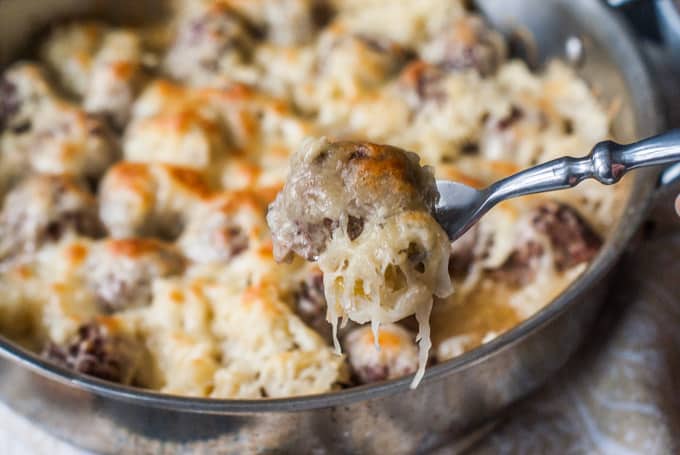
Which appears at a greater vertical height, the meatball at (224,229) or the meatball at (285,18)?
the meatball at (285,18)

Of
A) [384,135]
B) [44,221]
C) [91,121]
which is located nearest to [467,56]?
[384,135]

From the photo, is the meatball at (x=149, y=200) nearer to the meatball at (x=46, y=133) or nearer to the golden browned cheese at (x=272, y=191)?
the golden browned cheese at (x=272, y=191)

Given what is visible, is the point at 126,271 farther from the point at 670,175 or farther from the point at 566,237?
the point at 670,175

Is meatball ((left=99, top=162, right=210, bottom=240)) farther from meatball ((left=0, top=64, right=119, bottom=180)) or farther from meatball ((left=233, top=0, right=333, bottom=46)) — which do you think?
meatball ((left=233, top=0, right=333, bottom=46))

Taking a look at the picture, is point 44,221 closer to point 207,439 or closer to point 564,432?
point 207,439

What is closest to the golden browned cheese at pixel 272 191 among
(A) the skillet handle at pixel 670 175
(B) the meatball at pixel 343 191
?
(B) the meatball at pixel 343 191

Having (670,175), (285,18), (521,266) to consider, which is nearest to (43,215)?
(285,18)
